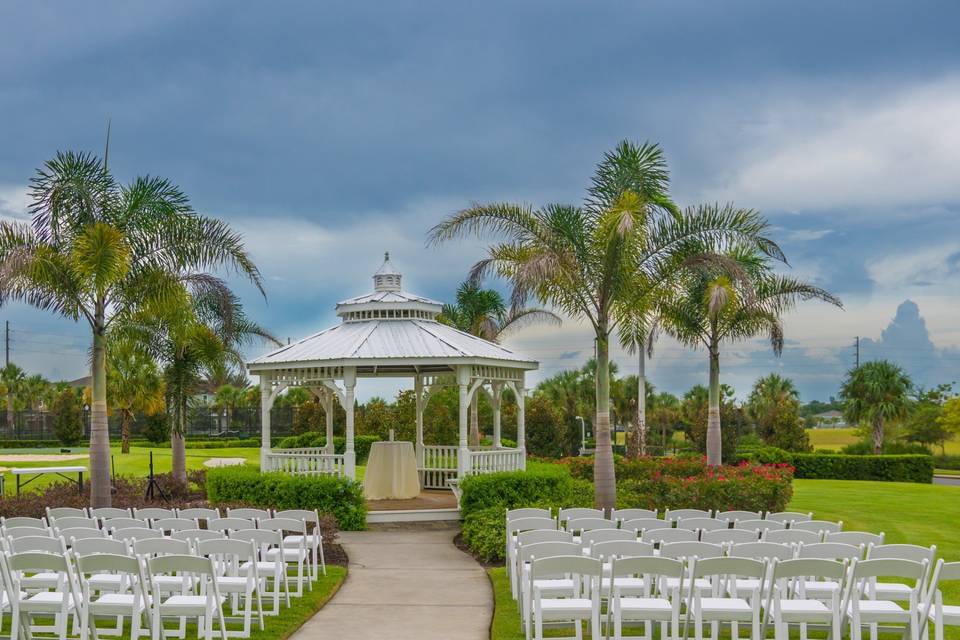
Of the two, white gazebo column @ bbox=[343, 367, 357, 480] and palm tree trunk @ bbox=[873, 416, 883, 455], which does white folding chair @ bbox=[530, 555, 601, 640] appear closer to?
white gazebo column @ bbox=[343, 367, 357, 480]

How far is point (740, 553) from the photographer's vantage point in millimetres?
9258

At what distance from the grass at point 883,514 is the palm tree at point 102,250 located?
8.64 meters

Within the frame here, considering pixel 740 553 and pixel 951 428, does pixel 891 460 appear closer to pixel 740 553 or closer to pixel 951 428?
pixel 951 428

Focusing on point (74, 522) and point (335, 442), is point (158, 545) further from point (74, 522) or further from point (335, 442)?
point (335, 442)

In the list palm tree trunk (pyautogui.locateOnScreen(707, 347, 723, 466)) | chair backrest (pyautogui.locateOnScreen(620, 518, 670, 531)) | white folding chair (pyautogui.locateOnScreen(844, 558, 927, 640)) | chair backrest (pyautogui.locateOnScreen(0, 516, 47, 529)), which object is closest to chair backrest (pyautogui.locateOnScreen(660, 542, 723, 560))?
white folding chair (pyautogui.locateOnScreen(844, 558, 927, 640))

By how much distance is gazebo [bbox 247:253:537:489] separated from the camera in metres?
19.9

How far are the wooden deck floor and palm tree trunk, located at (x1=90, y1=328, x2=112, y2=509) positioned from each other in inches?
197

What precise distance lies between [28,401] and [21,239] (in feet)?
169

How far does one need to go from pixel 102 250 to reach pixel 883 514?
18599 millimetres

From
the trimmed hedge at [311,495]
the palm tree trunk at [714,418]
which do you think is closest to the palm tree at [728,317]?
the palm tree trunk at [714,418]

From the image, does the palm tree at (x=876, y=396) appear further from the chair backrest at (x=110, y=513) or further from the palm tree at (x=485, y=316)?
the chair backrest at (x=110, y=513)

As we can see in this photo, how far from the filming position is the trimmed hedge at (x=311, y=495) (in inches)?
725

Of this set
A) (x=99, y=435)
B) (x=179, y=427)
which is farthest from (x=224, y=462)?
(x=99, y=435)

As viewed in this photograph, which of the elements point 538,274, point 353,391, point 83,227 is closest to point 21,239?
point 83,227
